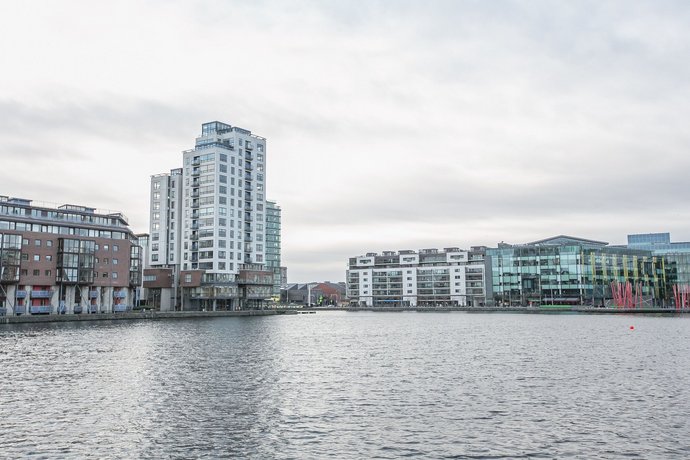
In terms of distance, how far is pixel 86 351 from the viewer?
2936 inches

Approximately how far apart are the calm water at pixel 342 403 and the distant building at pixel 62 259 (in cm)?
7242

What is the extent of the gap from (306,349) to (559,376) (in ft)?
124

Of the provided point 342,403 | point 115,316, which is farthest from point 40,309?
point 342,403

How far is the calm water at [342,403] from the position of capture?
31297mm

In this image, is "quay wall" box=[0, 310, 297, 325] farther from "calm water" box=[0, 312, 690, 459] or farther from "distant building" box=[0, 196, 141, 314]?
"calm water" box=[0, 312, 690, 459]

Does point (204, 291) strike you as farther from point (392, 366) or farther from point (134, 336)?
point (392, 366)

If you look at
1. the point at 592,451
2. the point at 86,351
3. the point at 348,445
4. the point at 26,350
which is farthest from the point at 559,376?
the point at 26,350

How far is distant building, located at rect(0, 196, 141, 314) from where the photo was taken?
142 m

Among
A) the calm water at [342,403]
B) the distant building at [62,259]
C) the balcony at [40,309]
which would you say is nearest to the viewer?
the calm water at [342,403]

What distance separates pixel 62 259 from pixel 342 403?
423 ft

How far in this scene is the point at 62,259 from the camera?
150250mm

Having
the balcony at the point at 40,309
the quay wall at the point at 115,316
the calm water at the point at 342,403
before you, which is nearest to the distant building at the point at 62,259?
the balcony at the point at 40,309

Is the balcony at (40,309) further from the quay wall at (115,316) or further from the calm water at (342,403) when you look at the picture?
the calm water at (342,403)

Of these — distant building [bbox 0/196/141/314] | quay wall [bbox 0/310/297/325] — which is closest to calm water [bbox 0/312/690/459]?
quay wall [bbox 0/310/297/325]
